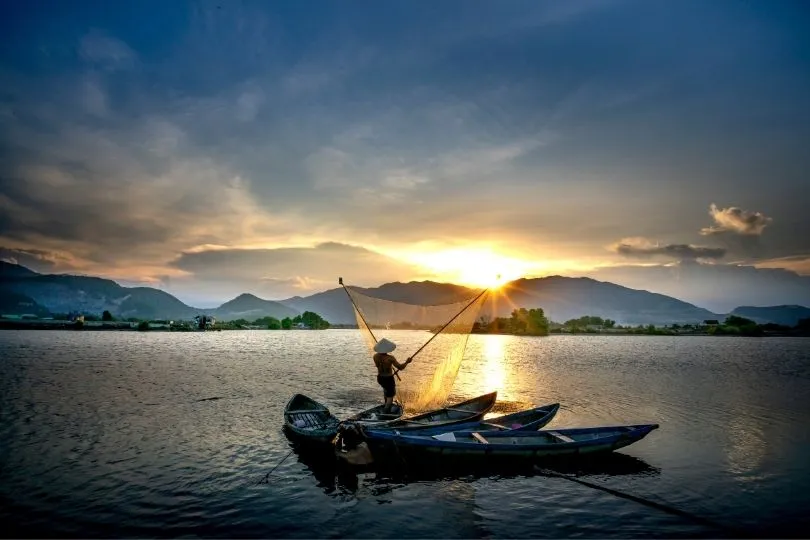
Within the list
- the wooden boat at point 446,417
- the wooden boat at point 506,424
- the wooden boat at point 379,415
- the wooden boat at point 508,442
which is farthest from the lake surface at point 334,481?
the wooden boat at point 379,415

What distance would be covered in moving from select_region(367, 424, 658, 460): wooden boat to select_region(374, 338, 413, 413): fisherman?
4.11 m

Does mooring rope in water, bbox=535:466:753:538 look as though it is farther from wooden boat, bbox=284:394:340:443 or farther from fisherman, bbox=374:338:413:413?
wooden boat, bbox=284:394:340:443

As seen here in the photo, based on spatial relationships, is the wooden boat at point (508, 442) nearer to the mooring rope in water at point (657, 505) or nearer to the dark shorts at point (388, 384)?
the mooring rope in water at point (657, 505)

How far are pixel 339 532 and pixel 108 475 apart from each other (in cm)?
993

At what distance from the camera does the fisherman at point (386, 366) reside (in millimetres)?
20969

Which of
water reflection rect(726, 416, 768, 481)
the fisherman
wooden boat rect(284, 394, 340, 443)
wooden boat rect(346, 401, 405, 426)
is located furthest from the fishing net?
water reflection rect(726, 416, 768, 481)

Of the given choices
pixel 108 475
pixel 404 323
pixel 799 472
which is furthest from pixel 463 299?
pixel 108 475

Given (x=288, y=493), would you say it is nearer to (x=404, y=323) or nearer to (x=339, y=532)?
(x=339, y=532)

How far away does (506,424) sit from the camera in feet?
67.7

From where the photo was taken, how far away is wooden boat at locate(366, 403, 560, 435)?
18.3 metres

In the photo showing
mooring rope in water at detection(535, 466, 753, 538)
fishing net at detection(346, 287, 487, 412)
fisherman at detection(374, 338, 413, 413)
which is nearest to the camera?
mooring rope in water at detection(535, 466, 753, 538)

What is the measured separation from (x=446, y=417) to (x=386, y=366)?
389 cm

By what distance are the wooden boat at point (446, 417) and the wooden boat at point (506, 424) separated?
0.24 metres

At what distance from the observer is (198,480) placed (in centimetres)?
1589
